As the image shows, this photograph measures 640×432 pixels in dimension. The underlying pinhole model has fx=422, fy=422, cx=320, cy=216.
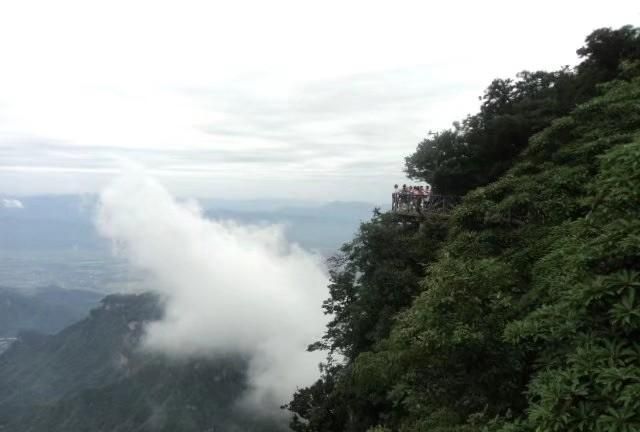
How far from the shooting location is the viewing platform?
2645 cm

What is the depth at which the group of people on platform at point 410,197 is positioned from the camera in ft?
93.1

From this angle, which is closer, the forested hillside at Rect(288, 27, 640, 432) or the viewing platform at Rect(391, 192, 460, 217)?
the forested hillside at Rect(288, 27, 640, 432)

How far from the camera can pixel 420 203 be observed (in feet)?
93.7

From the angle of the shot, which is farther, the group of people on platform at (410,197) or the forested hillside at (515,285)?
the group of people on platform at (410,197)

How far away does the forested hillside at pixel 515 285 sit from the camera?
5.89 meters

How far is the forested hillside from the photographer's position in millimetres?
5895

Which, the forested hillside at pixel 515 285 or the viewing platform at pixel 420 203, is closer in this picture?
the forested hillside at pixel 515 285

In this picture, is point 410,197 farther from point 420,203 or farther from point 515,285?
point 515,285

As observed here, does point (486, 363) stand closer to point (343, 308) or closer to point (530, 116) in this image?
point (343, 308)

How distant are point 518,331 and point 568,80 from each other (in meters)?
25.9

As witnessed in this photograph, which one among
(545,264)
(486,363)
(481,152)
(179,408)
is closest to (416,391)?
(486,363)

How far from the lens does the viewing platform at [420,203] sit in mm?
26453

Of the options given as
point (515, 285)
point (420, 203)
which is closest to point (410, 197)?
point (420, 203)

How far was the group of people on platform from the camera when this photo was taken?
28.4 meters
